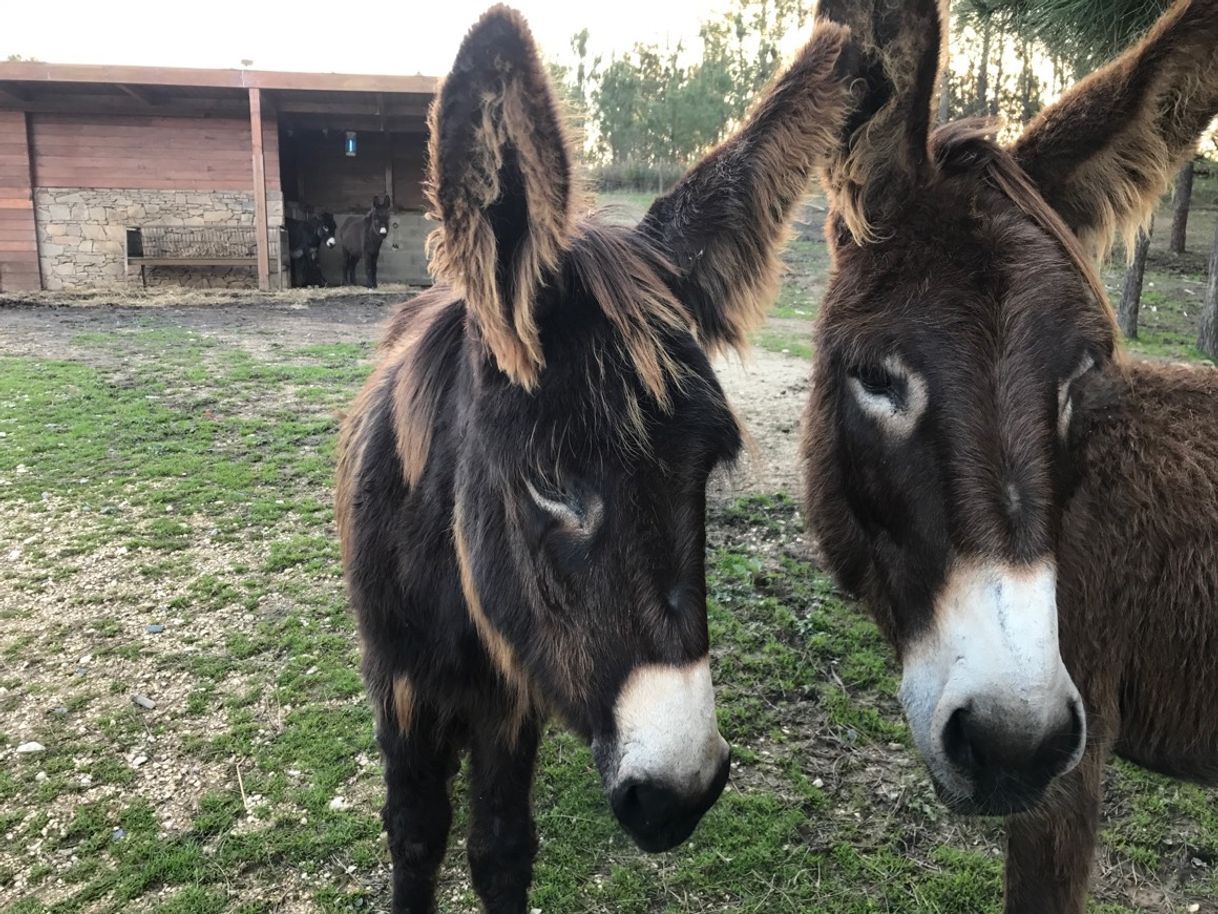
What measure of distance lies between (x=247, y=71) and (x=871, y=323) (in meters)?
17.5

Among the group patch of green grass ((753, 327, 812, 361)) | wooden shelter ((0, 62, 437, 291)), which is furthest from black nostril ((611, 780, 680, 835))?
wooden shelter ((0, 62, 437, 291))

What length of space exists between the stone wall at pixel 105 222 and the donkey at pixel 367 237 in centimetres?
248

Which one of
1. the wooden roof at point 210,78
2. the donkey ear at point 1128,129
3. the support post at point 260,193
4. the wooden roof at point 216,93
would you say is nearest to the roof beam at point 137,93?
the wooden roof at point 216,93

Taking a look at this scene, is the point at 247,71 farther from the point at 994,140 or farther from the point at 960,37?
the point at 994,140

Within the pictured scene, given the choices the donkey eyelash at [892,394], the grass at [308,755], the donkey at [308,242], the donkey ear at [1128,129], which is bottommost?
the grass at [308,755]

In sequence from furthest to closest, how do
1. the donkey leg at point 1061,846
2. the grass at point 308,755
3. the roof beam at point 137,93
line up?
the roof beam at point 137,93
the grass at point 308,755
the donkey leg at point 1061,846

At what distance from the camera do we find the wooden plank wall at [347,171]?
69.3 ft

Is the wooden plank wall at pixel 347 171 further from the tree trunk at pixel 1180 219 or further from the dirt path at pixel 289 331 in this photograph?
the tree trunk at pixel 1180 219

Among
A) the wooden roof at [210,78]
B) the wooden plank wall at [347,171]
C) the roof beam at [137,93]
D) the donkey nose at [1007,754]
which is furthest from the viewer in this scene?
the wooden plank wall at [347,171]

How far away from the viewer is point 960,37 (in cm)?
907

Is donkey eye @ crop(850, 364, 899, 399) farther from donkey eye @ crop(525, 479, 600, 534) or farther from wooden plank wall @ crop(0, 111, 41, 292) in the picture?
wooden plank wall @ crop(0, 111, 41, 292)

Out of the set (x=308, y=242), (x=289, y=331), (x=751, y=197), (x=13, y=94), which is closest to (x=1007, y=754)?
(x=751, y=197)

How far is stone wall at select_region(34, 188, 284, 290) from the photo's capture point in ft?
56.1

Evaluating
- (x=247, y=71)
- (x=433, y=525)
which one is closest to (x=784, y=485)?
(x=433, y=525)
